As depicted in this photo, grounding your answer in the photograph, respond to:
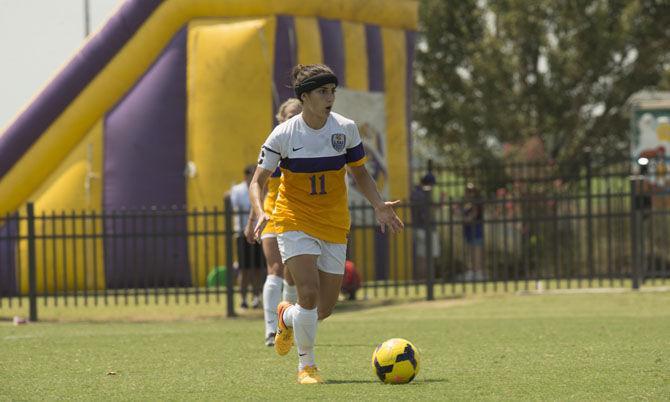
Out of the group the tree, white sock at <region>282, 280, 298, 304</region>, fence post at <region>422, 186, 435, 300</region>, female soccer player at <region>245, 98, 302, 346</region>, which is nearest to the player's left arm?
female soccer player at <region>245, 98, 302, 346</region>

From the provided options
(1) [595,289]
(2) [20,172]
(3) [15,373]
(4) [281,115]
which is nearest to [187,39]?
(2) [20,172]

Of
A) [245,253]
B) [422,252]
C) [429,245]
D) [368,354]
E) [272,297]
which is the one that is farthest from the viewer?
[422,252]

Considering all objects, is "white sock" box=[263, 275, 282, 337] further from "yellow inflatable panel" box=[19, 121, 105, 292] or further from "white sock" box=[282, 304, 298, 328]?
"yellow inflatable panel" box=[19, 121, 105, 292]

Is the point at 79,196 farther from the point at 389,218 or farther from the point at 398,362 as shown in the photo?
the point at 398,362

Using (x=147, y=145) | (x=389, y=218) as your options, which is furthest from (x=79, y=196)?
(x=389, y=218)

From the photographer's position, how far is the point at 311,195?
29.2 ft

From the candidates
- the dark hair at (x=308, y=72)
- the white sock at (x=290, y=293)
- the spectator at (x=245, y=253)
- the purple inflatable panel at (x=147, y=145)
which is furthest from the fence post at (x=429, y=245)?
the dark hair at (x=308, y=72)

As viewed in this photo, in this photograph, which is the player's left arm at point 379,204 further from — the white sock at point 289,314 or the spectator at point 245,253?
the spectator at point 245,253

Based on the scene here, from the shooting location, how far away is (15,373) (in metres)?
10.0

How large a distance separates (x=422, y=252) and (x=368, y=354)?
12380 millimetres

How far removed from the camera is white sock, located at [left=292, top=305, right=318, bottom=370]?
28.9 ft

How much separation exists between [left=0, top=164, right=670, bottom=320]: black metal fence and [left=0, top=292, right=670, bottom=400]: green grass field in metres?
1.41

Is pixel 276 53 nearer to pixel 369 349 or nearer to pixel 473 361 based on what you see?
pixel 369 349

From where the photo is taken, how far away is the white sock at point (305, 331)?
28.9ft
